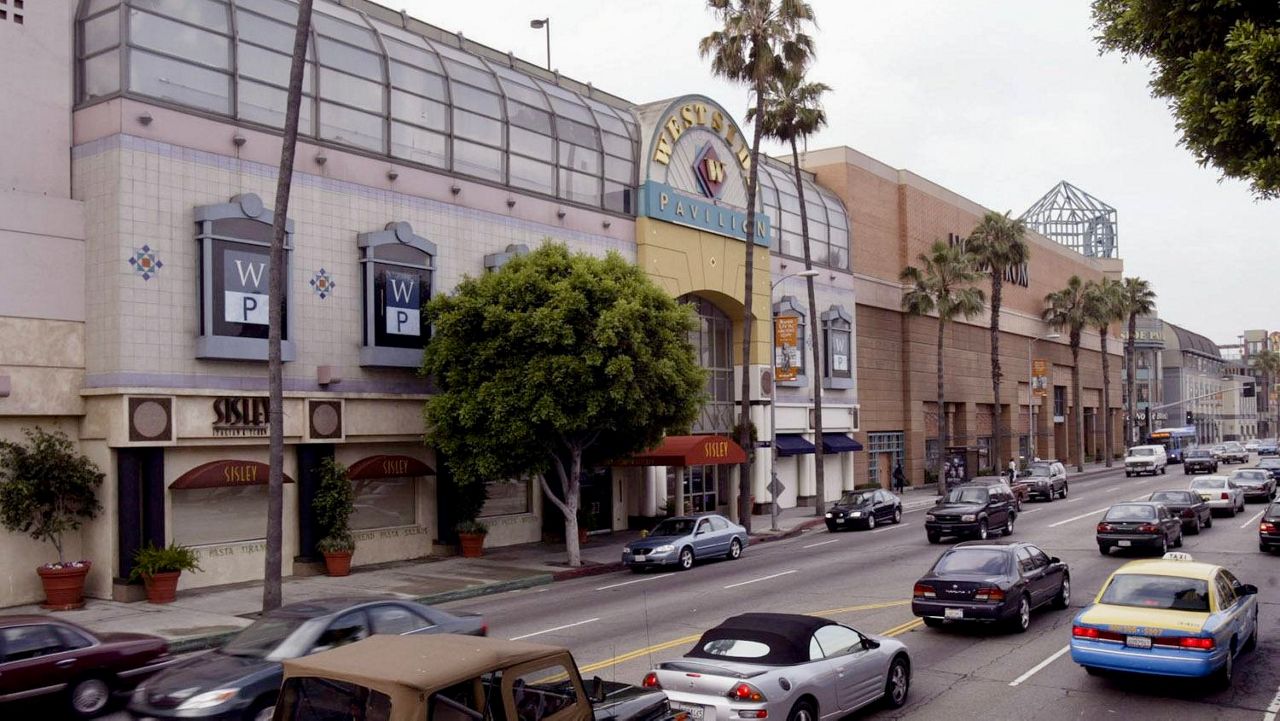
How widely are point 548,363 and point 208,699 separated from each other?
1714 centimetres

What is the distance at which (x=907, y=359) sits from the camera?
60.4m

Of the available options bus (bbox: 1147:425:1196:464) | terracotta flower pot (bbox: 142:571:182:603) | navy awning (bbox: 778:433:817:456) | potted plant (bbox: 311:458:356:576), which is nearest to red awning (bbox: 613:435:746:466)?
navy awning (bbox: 778:433:817:456)

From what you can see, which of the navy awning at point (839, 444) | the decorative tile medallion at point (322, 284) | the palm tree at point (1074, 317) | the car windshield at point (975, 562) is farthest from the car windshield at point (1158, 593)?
the palm tree at point (1074, 317)

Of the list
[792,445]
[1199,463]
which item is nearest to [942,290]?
[792,445]

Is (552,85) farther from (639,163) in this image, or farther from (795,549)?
(795,549)

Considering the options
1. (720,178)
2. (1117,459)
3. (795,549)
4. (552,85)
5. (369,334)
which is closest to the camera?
(369,334)

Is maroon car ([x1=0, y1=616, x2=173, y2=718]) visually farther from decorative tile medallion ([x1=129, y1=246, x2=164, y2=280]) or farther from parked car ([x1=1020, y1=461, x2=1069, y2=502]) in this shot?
parked car ([x1=1020, y1=461, x2=1069, y2=502])

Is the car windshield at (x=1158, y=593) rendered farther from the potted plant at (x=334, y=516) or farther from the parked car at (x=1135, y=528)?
the potted plant at (x=334, y=516)

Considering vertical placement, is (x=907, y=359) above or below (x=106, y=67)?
below

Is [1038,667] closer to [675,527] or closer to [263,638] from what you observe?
[263,638]

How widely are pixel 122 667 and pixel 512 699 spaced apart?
29.9 ft

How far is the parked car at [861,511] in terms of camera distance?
3953cm

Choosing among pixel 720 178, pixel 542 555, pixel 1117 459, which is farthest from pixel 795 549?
pixel 1117 459

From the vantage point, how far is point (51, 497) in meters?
22.6
